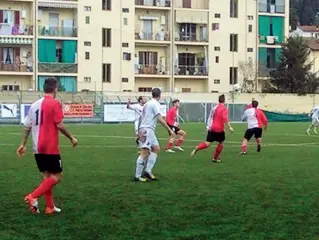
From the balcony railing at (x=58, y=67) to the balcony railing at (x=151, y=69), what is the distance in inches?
244

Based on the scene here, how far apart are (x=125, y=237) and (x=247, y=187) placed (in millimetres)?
6042

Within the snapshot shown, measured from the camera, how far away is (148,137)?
16875mm

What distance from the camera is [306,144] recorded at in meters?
32.7

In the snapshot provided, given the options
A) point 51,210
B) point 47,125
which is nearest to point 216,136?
point 51,210

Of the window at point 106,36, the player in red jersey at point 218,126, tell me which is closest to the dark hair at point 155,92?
the player in red jersey at point 218,126

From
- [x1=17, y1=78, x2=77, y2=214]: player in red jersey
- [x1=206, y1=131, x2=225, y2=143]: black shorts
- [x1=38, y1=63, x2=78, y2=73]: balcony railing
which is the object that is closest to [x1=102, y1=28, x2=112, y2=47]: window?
[x1=38, y1=63, x2=78, y2=73]: balcony railing

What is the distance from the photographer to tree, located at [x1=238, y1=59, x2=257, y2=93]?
81250 mm

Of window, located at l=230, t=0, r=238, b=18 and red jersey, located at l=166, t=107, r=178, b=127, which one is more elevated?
window, located at l=230, t=0, r=238, b=18

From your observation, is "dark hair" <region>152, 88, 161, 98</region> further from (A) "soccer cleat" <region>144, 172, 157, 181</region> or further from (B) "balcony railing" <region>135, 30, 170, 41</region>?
(B) "balcony railing" <region>135, 30, 170, 41</region>

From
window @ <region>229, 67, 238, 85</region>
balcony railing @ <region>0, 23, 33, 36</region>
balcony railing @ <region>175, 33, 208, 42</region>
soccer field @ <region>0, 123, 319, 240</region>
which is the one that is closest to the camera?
soccer field @ <region>0, 123, 319, 240</region>

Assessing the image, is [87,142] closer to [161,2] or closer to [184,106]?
[184,106]

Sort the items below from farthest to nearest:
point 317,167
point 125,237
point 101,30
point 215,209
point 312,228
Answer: point 101,30, point 317,167, point 215,209, point 312,228, point 125,237

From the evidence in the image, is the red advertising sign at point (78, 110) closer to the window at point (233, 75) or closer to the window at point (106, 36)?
the window at point (106, 36)

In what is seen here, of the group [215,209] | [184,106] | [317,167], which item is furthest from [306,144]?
[184,106]
